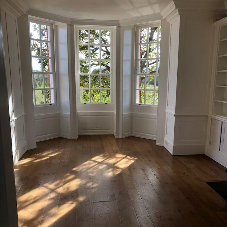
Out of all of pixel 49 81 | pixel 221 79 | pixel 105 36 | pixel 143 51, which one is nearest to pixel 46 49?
pixel 49 81

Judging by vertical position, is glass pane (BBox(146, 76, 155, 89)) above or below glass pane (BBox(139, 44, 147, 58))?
below

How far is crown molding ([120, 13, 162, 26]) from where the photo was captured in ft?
15.5

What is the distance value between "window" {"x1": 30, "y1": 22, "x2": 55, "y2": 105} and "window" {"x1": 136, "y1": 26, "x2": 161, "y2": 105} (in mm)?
2213

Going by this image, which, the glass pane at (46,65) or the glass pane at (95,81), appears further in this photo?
the glass pane at (95,81)

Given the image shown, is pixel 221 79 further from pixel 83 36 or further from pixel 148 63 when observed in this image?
pixel 83 36

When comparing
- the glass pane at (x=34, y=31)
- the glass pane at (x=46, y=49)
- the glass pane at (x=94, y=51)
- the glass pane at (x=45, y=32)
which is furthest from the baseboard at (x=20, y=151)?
the glass pane at (x=94, y=51)

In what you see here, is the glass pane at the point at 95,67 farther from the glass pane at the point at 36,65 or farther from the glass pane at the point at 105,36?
the glass pane at the point at 36,65

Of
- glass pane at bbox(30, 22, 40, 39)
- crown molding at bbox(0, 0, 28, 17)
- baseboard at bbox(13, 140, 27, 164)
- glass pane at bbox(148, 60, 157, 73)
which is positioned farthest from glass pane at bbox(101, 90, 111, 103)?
crown molding at bbox(0, 0, 28, 17)

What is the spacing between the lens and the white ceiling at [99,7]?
393cm

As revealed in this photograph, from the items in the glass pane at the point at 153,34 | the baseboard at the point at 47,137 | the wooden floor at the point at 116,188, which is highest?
the glass pane at the point at 153,34

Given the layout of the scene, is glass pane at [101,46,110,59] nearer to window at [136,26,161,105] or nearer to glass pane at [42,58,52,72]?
window at [136,26,161,105]

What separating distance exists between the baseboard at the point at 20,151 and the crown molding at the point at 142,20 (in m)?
3.60

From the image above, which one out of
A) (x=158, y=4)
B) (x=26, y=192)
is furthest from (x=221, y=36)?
(x=26, y=192)

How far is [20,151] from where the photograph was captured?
4113 millimetres
